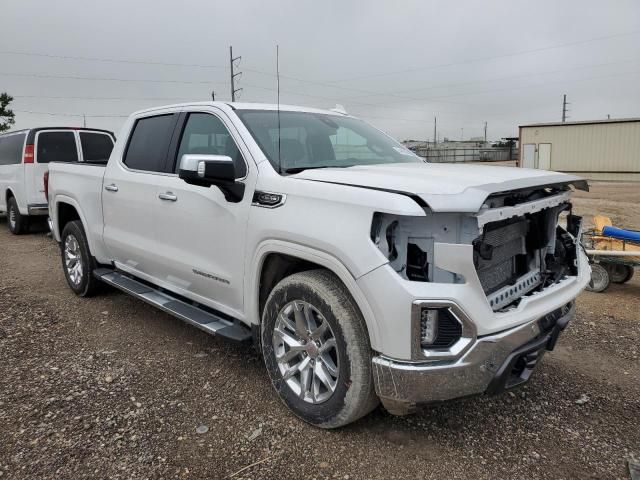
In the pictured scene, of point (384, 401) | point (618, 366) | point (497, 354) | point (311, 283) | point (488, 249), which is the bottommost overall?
point (618, 366)

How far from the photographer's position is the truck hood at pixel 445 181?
7.79 ft

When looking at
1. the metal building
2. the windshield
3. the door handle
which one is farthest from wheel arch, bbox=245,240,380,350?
the metal building

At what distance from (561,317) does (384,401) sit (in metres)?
1.21

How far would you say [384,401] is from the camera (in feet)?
8.41

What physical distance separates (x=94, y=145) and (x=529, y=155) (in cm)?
2884

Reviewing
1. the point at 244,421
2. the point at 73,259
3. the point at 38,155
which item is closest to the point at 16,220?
the point at 38,155

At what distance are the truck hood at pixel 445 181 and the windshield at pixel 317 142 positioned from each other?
351 millimetres

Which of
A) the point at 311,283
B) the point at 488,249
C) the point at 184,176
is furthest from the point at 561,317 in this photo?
the point at 184,176

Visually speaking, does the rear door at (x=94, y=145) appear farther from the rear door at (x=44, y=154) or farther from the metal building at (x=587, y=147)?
the metal building at (x=587, y=147)

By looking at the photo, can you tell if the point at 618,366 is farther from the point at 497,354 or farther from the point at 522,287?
the point at 497,354

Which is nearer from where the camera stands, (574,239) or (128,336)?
(574,239)

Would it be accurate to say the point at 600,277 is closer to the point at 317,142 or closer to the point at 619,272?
the point at 619,272

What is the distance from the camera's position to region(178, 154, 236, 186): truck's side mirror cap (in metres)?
3.04

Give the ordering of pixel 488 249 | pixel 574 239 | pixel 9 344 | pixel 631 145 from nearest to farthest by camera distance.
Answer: pixel 488 249
pixel 574 239
pixel 9 344
pixel 631 145
